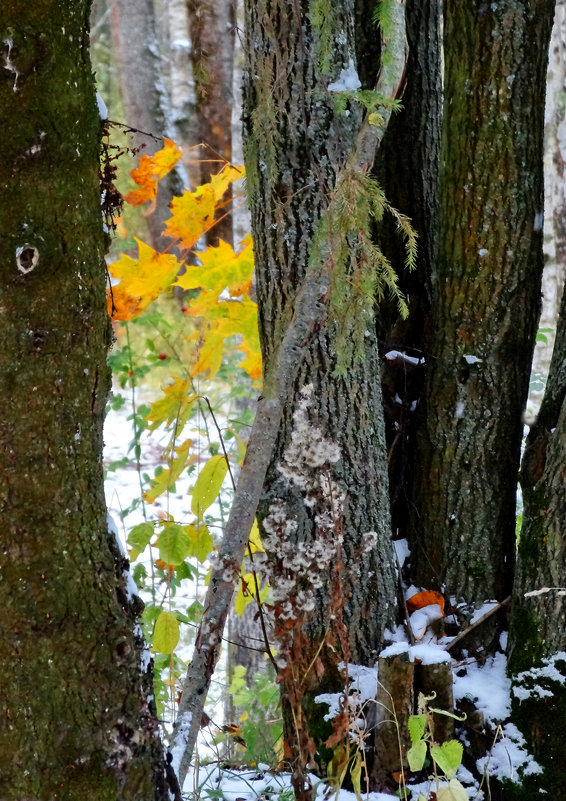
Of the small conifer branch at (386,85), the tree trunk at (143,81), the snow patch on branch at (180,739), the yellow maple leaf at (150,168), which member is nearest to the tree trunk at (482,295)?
the small conifer branch at (386,85)

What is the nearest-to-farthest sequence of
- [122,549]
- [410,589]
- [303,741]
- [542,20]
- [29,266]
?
[29,266], [122,549], [303,741], [542,20], [410,589]

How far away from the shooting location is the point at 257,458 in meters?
1.54

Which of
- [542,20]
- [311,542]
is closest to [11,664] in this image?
[311,542]

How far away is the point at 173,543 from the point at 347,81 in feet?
4.03

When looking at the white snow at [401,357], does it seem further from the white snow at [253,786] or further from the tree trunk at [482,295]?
the white snow at [253,786]

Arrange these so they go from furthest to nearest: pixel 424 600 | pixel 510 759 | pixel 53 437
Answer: pixel 424 600 → pixel 510 759 → pixel 53 437

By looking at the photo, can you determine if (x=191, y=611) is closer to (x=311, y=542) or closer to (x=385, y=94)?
(x=311, y=542)

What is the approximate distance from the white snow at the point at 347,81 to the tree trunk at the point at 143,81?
3657mm

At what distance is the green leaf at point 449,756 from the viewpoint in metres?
1.50

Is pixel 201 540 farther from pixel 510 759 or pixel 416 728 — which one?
pixel 510 759

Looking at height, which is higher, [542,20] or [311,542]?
[542,20]

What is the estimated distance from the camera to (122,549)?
4.57 ft

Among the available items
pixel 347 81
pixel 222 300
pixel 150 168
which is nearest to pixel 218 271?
pixel 222 300

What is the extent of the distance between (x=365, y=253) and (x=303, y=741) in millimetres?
1228
